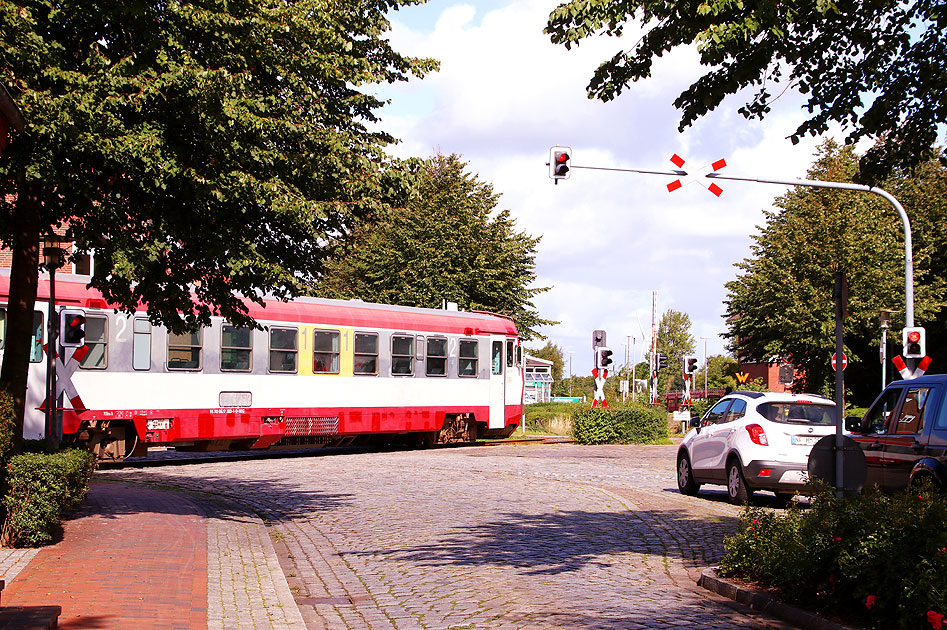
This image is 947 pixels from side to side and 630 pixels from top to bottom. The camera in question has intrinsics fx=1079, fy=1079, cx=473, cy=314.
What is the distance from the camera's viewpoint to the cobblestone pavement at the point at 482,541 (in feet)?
26.6

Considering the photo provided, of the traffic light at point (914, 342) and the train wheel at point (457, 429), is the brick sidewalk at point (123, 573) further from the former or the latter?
the train wheel at point (457, 429)

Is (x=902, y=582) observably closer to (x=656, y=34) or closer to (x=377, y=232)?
(x=656, y=34)

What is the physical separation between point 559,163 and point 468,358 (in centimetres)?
1209

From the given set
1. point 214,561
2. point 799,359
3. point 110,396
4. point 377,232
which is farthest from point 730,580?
point 799,359

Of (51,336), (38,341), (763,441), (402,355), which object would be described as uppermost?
(402,355)

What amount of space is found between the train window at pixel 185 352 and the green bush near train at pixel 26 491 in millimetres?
12568

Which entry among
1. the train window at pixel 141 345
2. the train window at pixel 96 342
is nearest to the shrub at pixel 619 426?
the train window at pixel 141 345

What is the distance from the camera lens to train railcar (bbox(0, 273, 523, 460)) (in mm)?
22031

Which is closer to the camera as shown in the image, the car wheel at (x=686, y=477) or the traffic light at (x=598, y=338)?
the car wheel at (x=686, y=477)

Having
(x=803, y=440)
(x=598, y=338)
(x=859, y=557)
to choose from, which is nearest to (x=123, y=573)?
(x=859, y=557)

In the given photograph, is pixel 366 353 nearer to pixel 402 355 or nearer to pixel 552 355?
pixel 402 355

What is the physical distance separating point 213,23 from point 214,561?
5.46 meters

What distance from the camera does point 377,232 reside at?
1477 centimetres

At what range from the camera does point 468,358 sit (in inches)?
1199
